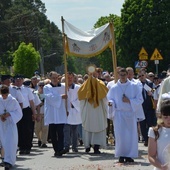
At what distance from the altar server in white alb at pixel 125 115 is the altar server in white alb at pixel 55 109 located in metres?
2.19

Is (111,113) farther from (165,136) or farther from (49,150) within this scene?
(165,136)

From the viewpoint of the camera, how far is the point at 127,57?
6400 centimetres

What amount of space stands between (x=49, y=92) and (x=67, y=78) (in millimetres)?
579

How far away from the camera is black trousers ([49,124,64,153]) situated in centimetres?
1548

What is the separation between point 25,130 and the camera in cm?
1691

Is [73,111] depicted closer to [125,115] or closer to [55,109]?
[55,109]

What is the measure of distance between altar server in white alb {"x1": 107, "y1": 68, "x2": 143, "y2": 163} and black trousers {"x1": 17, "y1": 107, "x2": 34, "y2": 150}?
3.57 m

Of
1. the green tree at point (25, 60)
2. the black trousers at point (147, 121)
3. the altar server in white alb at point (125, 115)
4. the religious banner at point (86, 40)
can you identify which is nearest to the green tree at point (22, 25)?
the green tree at point (25, 60)

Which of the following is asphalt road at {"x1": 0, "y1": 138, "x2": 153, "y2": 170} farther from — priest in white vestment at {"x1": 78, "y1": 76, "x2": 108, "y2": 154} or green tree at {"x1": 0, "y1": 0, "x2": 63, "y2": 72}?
green tree at {"x1": 0, "y1": 0, "x2": 63, "y2": 72}

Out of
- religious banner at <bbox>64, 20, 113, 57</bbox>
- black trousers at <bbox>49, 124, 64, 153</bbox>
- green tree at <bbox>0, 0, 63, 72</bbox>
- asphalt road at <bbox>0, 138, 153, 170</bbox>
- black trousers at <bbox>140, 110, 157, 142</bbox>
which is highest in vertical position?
green tree at <bbox>0, 0, 63, 72</bbox>

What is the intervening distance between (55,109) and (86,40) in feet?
5.82

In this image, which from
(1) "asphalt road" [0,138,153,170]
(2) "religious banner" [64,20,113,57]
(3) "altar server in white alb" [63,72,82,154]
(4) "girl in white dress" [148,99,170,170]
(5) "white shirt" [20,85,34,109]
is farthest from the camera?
(5) "white shirt" [20,85,34,109]

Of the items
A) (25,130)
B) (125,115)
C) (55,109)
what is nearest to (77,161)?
(125,115)

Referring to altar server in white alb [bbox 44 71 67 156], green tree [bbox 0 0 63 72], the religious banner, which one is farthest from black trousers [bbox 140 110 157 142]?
green tree [bbox 0 0 63 72]
